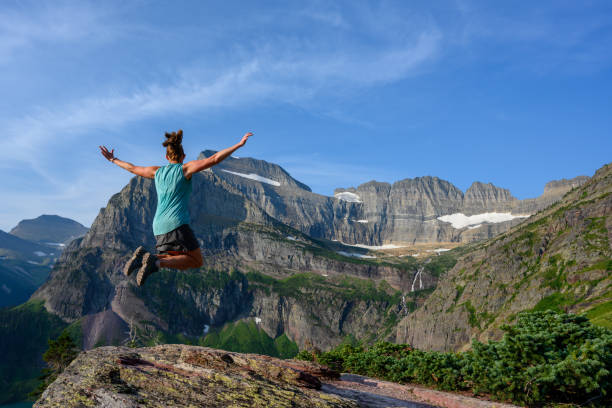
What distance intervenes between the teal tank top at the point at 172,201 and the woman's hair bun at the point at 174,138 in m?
0.71

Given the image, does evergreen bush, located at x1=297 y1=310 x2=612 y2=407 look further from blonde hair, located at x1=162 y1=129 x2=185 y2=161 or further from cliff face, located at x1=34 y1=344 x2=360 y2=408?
blonde hair, located at x1=162 y1=129 x2=185 y2=161

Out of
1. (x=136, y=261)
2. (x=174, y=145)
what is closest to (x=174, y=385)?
(x=136, y=261)

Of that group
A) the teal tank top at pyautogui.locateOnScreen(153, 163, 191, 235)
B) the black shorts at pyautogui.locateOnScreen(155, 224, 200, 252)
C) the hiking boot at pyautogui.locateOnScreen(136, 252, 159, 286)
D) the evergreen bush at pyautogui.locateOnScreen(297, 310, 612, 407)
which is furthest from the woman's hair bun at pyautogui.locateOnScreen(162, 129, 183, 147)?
the evergreen bush at pyautogui.locateOnScreen(297, 310, 612, 407)

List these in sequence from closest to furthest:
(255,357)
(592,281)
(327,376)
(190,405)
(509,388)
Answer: (190,405) → (255,357) → (509,388) → (327,376) → (592,281)

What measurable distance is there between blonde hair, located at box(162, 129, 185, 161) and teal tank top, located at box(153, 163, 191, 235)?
537mm

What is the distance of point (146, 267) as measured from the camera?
31.4 feet

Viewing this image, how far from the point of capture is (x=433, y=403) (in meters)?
22.4

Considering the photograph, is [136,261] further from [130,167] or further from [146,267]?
[130,167]

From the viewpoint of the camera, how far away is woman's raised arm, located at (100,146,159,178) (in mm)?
10986

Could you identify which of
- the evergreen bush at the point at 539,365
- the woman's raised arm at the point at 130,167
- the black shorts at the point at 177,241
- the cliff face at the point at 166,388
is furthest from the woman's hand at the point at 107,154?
the evergreen bush at the point at 539,365

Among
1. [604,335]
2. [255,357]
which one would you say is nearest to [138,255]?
[255,357]

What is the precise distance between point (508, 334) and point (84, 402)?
22445 millimetres

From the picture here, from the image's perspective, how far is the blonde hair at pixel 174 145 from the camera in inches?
417

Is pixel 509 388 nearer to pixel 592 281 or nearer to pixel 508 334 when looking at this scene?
pixel 508 334
